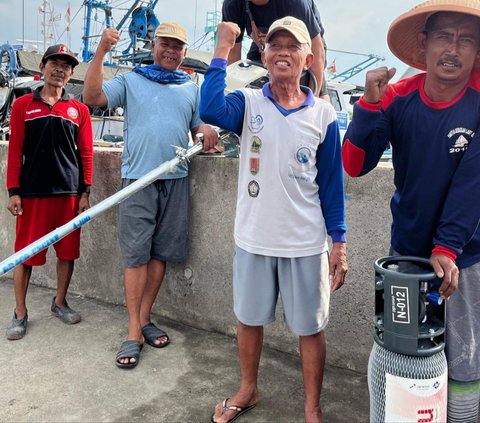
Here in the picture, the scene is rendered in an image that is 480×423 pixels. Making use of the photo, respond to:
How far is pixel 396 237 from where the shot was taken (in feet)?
6.49

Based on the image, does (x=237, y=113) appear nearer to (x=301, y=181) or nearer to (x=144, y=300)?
(x=301, y=181)

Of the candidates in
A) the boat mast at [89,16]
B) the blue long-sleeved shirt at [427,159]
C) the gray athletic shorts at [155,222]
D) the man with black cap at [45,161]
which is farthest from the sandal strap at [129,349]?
the boat mast at [89,16]

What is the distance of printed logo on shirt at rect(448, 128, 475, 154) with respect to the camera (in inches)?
67.0

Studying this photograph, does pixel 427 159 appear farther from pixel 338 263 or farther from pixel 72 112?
pixel 72 112

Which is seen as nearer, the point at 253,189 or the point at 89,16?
the point at 253,189

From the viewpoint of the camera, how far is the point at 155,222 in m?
3.16

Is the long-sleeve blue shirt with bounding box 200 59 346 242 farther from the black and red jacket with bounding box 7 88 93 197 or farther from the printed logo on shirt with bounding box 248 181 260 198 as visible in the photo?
the black and red jacket with bounding box 7 88 93 197

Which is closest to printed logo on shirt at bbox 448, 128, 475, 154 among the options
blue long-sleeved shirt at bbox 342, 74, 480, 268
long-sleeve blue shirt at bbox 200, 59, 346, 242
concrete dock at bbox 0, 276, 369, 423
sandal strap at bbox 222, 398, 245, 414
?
blue long-sleeved shirt at bbox 342, 74, 480, 268

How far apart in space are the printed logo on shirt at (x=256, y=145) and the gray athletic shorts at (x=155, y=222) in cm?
104

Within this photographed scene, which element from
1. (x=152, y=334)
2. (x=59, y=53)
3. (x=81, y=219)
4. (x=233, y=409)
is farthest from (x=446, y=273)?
(x=59, y=53)

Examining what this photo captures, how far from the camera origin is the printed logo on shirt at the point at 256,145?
7.29 ft

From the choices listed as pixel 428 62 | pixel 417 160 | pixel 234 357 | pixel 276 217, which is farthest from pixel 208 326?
pixel 428 62

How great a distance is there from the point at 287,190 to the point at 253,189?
16 cm

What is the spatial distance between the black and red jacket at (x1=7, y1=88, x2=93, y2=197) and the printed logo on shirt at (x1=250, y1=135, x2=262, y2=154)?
5.71 feet
